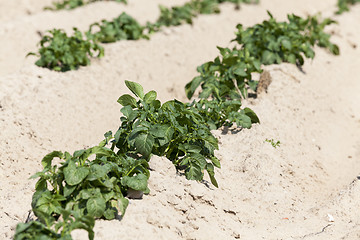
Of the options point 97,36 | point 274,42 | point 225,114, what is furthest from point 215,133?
point 97,36

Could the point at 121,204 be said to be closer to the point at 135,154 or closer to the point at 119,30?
the point at 135,154

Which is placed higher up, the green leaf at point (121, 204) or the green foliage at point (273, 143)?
the green leaf at point (121, 204)

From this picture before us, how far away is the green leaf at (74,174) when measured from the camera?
13.2 ft

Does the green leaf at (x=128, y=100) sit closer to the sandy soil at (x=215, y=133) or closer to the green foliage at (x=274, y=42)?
the sandy soil at (x=215, y=133)

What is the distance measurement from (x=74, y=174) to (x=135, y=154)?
92 cm

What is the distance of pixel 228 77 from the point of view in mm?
6770

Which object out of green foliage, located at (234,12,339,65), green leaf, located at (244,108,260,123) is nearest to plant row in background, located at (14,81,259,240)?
green leaf, located at (244,108,260,123)

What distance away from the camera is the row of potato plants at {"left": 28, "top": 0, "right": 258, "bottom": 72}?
7.44 meters

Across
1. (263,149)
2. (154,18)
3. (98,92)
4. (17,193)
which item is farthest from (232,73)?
(154,18)

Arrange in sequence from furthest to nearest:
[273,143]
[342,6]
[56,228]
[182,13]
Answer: [342,6]
[182,13]
[273,143]
[56,228]

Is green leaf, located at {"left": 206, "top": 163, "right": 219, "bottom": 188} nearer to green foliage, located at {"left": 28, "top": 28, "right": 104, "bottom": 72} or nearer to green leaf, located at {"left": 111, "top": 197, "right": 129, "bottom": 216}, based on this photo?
green leaf, located at {"left": 111, "top": 197, "right": 129, "bottom": 216}

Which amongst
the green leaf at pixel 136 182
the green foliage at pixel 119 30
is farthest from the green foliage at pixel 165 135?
the green foliage at pixel 119 30

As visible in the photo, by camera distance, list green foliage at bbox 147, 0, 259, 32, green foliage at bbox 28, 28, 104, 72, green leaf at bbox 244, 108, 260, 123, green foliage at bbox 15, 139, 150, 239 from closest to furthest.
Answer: green foliage at bbox 15, 139, 150, 239, green leaf at bbox 244, 108, 260, 123, green foliage at bbox 28, 28, 104, 72, green foliage at bbox 147, 0, 259, 32

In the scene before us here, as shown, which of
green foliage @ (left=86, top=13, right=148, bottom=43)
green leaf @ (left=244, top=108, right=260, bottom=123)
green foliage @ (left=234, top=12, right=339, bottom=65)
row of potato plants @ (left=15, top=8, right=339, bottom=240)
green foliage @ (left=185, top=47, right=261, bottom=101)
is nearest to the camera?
row of potato plants @ (left=15, top=8, right=339, bottom=240)
